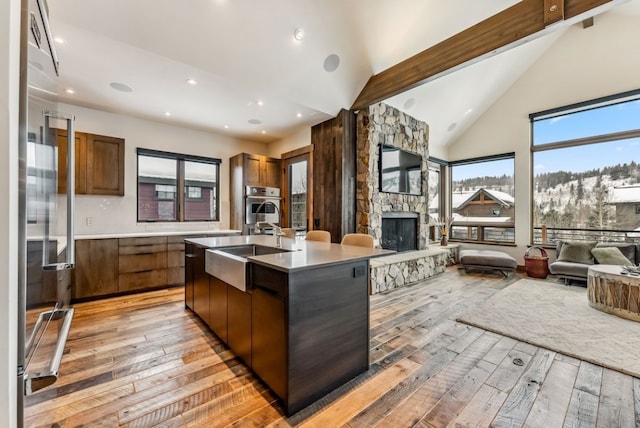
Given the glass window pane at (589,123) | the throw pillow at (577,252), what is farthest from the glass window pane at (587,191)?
the throw pillow at (577,252)

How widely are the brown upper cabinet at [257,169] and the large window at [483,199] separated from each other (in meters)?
4.77

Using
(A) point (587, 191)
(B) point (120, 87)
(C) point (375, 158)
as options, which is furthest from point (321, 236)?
(A) point (587, 191)

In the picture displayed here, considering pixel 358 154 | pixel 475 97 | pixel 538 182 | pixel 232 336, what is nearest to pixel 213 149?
pixel 358 154

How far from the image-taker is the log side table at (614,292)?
307 centimetres

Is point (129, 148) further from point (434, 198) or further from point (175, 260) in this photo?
point (434, 198)

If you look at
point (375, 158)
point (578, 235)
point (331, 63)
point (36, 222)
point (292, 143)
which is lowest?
point (578, 235)

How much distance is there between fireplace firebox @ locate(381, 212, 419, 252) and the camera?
5031 millimetres

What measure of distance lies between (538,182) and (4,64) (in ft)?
24.6

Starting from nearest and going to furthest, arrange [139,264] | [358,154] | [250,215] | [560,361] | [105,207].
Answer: [560,361]
[139,264]
[105,207]
[358,154]
[250,215]

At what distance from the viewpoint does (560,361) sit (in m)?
2.24

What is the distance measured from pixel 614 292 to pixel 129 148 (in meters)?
7.06

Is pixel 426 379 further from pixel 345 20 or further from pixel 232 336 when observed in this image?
pixel 345 20

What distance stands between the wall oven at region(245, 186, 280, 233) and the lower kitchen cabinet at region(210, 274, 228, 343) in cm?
263

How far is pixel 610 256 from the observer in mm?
4348
